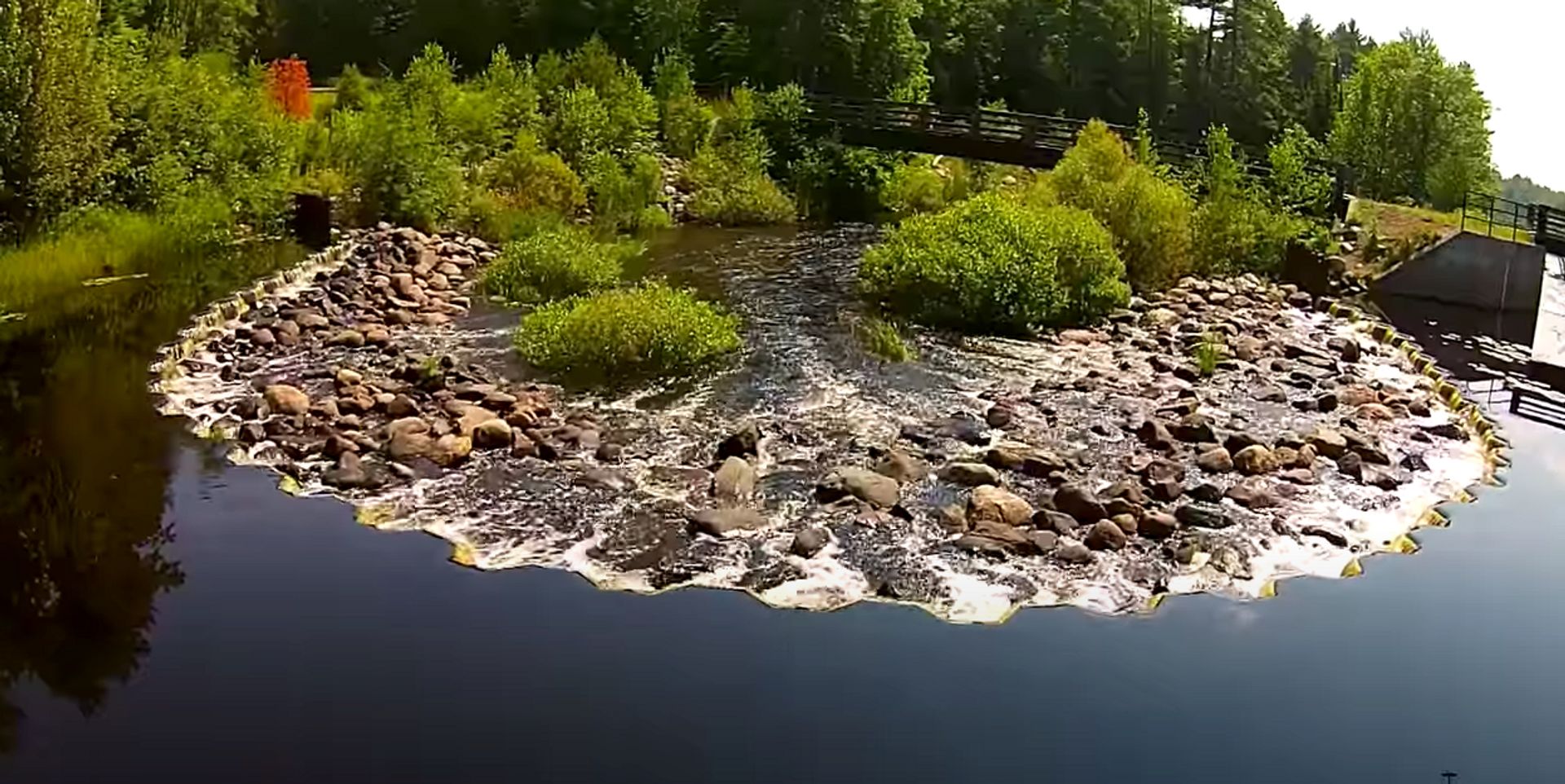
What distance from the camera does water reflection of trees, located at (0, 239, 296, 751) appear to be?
10.8 metres

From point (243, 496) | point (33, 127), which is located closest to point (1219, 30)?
point (33, 127)

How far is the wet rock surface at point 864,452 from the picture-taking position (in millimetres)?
13211

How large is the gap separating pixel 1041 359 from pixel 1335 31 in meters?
55.6

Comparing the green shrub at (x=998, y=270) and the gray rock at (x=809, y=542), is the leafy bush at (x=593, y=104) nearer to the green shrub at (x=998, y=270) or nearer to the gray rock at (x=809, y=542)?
the green shrub at (x=998, y=270)

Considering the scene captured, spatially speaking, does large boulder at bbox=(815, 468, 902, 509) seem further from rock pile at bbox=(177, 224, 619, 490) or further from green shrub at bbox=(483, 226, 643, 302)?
green shrub at bbox=(483, 226, 643, 302)

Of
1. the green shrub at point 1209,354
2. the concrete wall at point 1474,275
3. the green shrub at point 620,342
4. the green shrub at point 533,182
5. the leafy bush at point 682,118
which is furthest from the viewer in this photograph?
the leafy bush at point 682,118

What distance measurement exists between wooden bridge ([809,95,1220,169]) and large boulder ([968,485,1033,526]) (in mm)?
23840

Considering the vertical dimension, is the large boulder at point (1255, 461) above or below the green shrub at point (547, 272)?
below

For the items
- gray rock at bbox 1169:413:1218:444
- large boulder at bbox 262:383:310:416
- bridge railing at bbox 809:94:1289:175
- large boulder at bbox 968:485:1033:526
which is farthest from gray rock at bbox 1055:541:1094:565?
bridge railing at bbox 809:94:1289:175

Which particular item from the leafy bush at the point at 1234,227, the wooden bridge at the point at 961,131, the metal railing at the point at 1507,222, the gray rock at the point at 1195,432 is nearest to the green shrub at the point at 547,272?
the gray rock at the point at 1195,432

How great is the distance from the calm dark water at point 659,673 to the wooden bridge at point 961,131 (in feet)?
84.8

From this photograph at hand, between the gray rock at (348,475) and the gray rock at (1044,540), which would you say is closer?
the gray rock at (1044,540)

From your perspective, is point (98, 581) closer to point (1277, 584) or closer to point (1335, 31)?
point (1277, 584)

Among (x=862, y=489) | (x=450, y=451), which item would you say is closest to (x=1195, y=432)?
(x=862, y=489)
